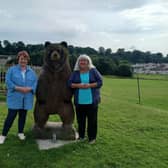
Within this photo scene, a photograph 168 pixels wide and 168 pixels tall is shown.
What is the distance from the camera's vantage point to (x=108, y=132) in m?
6.64

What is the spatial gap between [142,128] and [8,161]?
11.5ft

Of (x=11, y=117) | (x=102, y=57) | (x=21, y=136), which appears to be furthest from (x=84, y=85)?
(x=102, y=57)

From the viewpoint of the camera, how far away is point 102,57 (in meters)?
72.6

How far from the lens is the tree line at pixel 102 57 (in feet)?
81.7

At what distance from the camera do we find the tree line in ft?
81.7

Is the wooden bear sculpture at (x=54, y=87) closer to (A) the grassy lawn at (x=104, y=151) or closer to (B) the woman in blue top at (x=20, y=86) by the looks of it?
(B) the woman in blue top at (x=20, y=86)

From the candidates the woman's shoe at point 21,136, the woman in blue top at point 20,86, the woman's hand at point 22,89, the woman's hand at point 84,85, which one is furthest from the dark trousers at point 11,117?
the woman's hand at point 84,85

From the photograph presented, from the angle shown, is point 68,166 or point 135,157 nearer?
→ point 68,166

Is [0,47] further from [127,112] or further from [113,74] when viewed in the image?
[127,112]

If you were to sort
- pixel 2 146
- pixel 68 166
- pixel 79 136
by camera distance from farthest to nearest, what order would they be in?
pixel 79 136 → pixel 2 146 → pixel 68 166

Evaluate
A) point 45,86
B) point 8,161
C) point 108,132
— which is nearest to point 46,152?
point 8,161

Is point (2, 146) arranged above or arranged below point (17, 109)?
below

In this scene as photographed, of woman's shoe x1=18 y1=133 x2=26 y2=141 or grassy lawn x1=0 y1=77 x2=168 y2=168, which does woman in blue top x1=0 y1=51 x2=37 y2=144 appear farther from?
grassy lawn x1=0 y1=77 x2=168 y2=168

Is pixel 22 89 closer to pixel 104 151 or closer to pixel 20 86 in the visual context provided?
pixel 20 86
